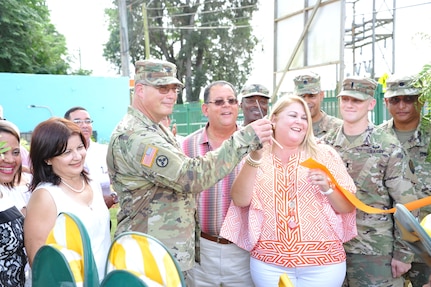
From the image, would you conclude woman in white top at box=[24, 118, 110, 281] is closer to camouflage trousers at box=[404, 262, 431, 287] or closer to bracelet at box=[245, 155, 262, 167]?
bracelet at box=[245, 155, 262, 167]

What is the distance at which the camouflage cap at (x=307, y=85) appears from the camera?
3871 millimetres

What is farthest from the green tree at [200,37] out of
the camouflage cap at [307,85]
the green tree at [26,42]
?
the camouflage cap at [307,85]

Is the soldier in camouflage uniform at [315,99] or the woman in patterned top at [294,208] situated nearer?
the woman in patterned top at [294,208]

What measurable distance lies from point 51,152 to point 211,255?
123 centimetres

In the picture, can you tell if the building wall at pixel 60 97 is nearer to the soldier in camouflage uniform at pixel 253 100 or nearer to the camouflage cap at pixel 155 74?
the soldier in camouflage uniform at pixel 253 100

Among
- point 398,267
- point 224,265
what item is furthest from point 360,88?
point 224,265

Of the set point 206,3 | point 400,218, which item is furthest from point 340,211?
point 206,3

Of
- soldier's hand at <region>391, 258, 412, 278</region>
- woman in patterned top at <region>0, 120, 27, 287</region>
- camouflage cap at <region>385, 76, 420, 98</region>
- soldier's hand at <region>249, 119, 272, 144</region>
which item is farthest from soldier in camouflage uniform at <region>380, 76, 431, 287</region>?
woman in patterned top at <region>0, 120, 27, 287</region>

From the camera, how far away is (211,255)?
3004mm

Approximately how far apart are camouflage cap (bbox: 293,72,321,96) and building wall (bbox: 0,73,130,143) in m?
12.2

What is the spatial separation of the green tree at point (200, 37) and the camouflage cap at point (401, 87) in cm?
2731

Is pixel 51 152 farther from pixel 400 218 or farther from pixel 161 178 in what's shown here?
pixel 400 218

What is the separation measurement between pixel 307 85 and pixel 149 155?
208cm

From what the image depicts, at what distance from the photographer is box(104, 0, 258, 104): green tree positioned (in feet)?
99.9
